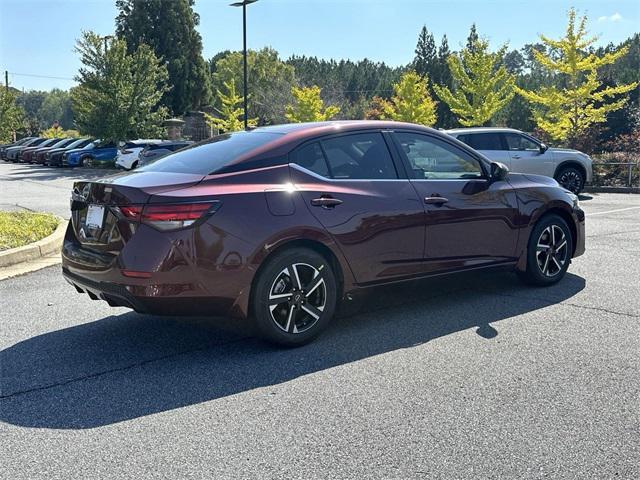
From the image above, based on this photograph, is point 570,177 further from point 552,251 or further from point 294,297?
point 294,297

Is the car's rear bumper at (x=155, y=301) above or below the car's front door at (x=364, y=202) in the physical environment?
below

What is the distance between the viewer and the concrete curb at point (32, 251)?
722 cm

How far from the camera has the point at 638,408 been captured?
3.49 metres

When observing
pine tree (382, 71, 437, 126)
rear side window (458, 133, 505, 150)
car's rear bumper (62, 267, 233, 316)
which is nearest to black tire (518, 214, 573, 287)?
car's rear bumper (62, 267, 233, 316)

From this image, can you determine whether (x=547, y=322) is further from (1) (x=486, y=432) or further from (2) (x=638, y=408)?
(1) (x=486, y=432)

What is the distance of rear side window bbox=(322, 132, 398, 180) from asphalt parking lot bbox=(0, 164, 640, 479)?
1.21m

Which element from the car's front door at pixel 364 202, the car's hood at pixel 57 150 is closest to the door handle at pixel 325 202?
the car's front door at pixel 364 202

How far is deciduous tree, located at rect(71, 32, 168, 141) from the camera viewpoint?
32.1m

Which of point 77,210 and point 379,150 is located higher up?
point 379,150

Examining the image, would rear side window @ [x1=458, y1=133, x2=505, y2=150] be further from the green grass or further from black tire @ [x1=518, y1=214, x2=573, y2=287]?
the green grass

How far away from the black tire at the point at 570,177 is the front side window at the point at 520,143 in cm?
100

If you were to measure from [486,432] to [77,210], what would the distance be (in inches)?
128

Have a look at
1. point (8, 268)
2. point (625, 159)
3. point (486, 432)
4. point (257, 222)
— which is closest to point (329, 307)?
point (257, 222)

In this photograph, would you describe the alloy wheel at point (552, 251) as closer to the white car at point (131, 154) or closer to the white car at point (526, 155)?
the white car at point (526, 155)
